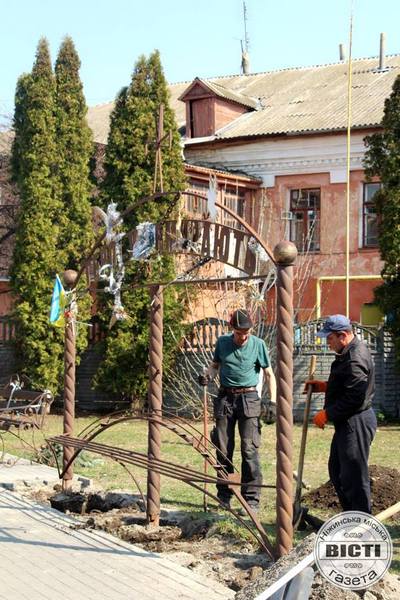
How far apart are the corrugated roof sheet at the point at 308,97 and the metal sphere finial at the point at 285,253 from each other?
1796 cm

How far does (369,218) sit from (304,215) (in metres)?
1.80

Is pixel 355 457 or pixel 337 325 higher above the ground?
pixel 337 325

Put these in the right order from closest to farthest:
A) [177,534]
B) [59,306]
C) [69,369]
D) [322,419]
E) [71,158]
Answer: [322,419] < [177,534] < [59,306] < [69,369] < [71,158]

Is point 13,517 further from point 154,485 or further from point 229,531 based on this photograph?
point 229,531

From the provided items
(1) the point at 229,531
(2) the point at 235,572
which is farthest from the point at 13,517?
(2) the point at 235,572

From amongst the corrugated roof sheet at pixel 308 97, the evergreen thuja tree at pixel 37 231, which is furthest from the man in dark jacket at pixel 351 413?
the corrugated roof sheet at pixel 308 97

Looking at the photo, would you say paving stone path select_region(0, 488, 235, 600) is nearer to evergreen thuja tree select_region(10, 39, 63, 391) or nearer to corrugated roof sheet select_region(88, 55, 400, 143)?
evergreen thuja tree select_region(10, 39, 63, 391)

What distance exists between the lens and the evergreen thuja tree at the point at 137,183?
741 inches

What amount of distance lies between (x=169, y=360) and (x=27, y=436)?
12.3ft

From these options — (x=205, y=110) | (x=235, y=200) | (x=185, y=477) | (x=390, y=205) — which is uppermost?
(x=205, y=110)

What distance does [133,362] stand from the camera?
18938mm

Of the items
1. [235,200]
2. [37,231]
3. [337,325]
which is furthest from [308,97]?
[337,325]

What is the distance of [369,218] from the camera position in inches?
952

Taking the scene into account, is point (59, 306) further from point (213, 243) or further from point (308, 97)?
point (308, 97)
